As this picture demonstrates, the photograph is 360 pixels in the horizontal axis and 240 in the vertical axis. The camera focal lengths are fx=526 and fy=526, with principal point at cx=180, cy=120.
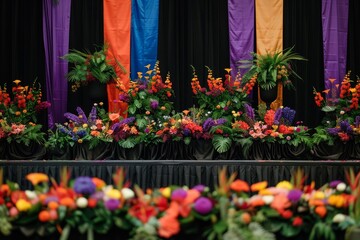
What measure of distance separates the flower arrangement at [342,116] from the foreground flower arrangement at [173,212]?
3.40 meters

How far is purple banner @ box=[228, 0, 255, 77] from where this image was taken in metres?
6.92

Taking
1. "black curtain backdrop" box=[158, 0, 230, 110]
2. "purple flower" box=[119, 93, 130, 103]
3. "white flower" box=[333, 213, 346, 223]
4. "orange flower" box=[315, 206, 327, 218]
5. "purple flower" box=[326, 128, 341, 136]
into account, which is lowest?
"white flower" box=[333, 213, 346, 223]

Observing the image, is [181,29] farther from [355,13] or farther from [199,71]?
[355,13]

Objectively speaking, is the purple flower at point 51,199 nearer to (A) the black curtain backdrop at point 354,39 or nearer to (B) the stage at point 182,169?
(B) the stage at point 182,169

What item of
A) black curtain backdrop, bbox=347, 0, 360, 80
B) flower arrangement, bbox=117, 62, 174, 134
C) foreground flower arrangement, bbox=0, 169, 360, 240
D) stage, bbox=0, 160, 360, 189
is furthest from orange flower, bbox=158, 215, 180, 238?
black curtain backdrop, bbox=347, 0, 360, 80

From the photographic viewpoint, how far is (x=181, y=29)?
7094 mm

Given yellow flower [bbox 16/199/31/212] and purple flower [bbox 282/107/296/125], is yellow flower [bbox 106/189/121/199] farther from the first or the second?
purple flower [bbox 282/107/296/125]

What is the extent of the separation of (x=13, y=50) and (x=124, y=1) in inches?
61.7

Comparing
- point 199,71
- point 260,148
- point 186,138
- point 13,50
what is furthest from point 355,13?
point 13,50

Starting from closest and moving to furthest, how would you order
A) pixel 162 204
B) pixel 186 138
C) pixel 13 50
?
pixel 162 204, pixel 186 138, pixel 13 50

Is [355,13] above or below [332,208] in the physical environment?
above

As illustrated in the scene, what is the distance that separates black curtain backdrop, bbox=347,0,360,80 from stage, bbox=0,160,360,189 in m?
2.10

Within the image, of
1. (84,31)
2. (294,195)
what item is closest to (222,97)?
(84,31)

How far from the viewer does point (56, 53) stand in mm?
6758
